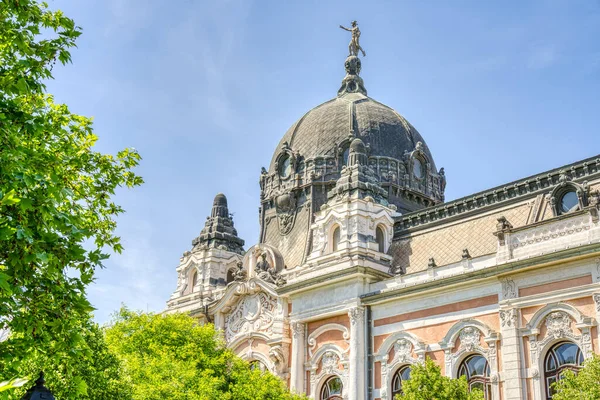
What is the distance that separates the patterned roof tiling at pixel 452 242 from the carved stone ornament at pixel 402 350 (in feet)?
11.5

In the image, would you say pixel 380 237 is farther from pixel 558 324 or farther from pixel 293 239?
pixel 558 324

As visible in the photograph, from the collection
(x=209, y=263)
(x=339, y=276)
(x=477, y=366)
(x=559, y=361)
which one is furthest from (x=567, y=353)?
(x=209, y=263)

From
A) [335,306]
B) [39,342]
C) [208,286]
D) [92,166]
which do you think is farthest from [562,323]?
[208,286]

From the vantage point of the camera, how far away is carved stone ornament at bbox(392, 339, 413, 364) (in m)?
30.0

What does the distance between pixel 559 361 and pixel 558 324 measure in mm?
1287

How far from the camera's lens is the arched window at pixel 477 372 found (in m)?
27.2

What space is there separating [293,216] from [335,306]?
30.5 feet

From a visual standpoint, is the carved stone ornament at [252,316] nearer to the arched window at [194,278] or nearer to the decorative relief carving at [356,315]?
the decorative relief carving at [356,315]

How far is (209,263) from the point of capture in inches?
1746

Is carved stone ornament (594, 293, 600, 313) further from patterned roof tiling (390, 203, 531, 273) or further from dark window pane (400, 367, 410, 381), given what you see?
dark window pane (400, 367, 410, 381)

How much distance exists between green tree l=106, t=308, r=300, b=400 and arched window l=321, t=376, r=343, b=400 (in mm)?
3127

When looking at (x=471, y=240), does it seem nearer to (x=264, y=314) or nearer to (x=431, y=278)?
(x=431, y=278)

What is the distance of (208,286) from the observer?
43.2 m

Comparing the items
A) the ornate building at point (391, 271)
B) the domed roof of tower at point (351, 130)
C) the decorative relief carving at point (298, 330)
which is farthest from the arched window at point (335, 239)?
the domed roof of tower at point (351, 130)
